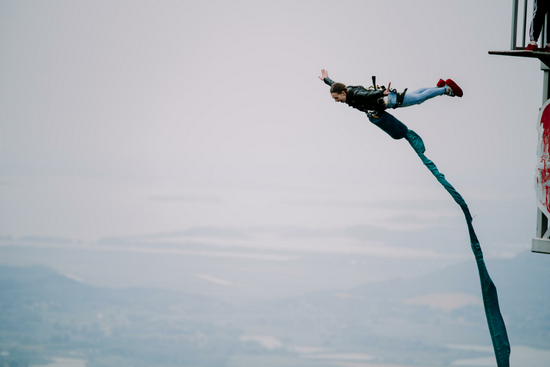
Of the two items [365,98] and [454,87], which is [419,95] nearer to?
[454,87]

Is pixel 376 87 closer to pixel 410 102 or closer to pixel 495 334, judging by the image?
pixel 410 102

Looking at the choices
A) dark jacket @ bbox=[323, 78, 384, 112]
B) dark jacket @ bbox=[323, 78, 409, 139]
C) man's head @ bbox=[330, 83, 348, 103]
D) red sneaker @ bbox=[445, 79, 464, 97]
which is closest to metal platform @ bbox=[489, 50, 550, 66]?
red sneaker @ bbox=[445, 79, 464, 97]

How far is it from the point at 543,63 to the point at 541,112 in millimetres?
908

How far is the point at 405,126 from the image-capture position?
31.3ft

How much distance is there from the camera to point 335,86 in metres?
9.16

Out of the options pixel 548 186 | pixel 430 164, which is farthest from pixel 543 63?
pixel 430 164

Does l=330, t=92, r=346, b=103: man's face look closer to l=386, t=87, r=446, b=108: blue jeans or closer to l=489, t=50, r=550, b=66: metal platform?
l=386, t=87, r=446, b=108: blue jeans

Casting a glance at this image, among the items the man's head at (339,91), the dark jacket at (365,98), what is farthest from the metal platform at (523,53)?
the man's head at (339,91)

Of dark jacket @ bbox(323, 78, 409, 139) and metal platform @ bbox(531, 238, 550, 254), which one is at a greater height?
dark jacket @ bbox(323, 78, 409, 139)

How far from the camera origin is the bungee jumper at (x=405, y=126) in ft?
29.9

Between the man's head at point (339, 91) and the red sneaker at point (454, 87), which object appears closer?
the man's head at point (339, 91)

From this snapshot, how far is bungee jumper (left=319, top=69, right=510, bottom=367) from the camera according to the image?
29.9ft

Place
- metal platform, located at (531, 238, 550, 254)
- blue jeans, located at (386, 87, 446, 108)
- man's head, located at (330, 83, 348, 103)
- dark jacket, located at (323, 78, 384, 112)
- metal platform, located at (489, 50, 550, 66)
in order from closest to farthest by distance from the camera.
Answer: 1. dark jacket, located at (323, 78, 384, 112)
2. man's head, located at (330, 83, 348, 103)
3. blue jeans, located at (386, 87, 446, 108)
4. metal platform, located at (489, 50, 550, 66)
5. metal platform, located at (531, 238, 550, 254)

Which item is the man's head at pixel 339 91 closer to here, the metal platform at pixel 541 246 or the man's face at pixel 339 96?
the man's face at pixel 339 96
